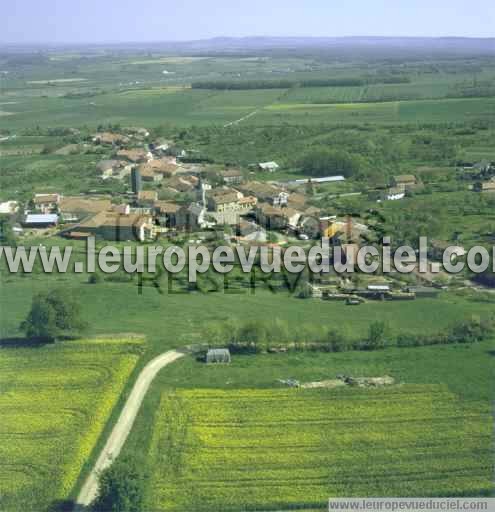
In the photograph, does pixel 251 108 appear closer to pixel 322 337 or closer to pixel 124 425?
pixel 322 337

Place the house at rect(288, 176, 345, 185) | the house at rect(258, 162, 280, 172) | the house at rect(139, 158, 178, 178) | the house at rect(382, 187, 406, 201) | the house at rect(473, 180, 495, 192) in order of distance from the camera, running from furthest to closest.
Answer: the house at rect(258, 162, 280, 172)
the house at rect(139, 158, 178, 178)
the house at rect(288, 176, 345, 185)
the house at rect(473, 180, 495, 192)
the house at rect(382, 187, 406, 201)

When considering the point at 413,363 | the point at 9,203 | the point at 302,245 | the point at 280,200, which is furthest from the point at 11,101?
the point at 413,363

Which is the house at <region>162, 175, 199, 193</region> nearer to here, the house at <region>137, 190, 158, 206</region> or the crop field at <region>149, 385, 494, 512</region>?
the house at <region>137, 190, 158, 206</region>

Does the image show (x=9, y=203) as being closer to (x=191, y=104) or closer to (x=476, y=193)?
(x=476, y=193)

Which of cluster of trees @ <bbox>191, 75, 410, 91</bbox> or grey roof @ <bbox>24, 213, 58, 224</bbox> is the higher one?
cluster of trees @ <bbox>191, 75, 410, 91</bbox>

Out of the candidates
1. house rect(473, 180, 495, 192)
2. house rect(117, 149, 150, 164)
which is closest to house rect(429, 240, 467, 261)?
house rect(473, 180, 495, 192)

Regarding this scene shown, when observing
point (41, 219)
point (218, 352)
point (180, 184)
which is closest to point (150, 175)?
point (180, 184)
